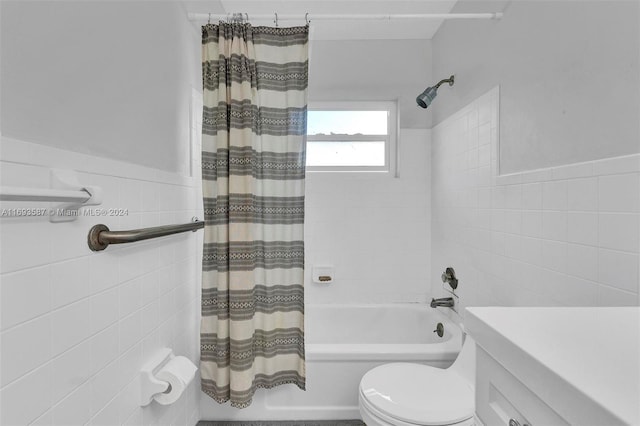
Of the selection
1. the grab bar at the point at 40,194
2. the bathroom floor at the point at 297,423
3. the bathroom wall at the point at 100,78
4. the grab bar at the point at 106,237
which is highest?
the bathroom wall at the point at 100,78

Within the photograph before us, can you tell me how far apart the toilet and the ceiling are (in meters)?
1.89

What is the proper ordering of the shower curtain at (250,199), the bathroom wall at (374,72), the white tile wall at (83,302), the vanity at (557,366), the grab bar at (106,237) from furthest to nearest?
the bathroom wall at (374,72)
the shower curtain at (250,199)
the grab bar at (106,237)
the white tile wall at (83,302)
the vanity at (557,366)

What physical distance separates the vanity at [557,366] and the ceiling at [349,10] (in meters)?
1.87

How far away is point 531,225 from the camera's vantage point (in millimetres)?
1356

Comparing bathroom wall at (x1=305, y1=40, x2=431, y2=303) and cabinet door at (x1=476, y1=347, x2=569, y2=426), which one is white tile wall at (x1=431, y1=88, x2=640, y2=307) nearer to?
bathroom wall at (x1=305, y1=40, x2=431, y2=303)

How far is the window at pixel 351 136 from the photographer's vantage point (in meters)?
2.55

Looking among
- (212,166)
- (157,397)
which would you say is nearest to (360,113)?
(212,166)

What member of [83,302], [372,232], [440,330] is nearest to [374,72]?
[372,232]

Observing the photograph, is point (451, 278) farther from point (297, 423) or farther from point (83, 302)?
point (83, 302)

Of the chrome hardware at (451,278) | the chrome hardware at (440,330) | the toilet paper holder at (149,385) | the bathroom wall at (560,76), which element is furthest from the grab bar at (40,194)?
the chrome hardware at (440,330)

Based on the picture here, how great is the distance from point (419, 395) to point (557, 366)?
1.02 m

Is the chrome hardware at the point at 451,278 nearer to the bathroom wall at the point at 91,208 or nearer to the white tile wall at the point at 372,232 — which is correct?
the white tile wall at the point at 372,232

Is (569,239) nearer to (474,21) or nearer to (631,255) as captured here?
(631,255)

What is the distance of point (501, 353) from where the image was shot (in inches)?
22.3
